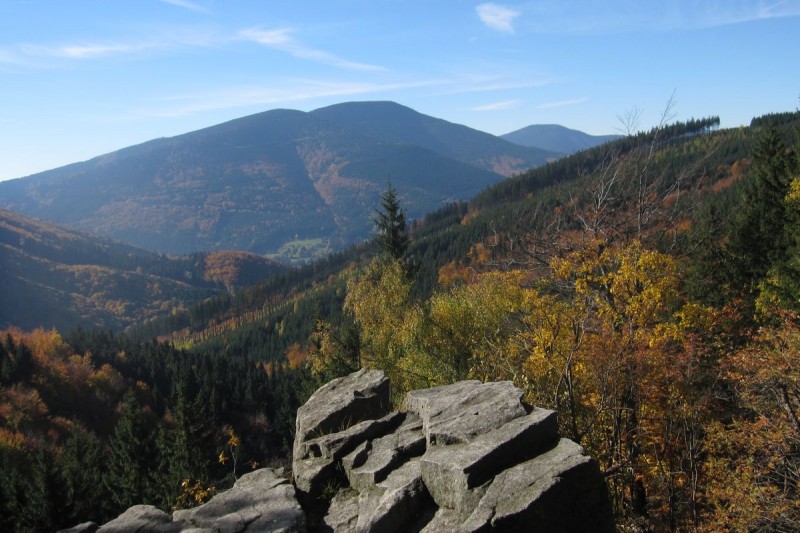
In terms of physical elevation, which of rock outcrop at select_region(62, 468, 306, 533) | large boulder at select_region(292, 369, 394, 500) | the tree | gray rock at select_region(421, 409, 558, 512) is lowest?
rock outcrop at select_region(62, 468, 306, 533)

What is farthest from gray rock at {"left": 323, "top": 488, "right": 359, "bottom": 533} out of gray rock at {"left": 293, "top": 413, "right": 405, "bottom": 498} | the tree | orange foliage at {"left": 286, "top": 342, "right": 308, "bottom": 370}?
orange foliage at {"left": 286, "top": 342, "right": 308, "bottom": 370}

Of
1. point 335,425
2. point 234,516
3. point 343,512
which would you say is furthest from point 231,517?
point 335,425

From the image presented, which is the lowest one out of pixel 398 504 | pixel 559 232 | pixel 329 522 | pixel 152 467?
pixel 152 467

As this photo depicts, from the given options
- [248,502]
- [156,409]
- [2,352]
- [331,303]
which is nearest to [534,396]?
[248,502]

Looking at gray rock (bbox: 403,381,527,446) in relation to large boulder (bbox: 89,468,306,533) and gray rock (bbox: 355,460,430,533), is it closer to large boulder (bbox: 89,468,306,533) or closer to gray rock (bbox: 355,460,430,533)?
A: gray rock (bbox: 355,460,430,533)

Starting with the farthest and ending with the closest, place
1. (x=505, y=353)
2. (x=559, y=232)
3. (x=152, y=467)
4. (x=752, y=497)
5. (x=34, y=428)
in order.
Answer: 1. (x=34, y=428)
2. (x=152, y=467)
3. (x=559, y=232)
4. (x=505, y=353)
5. (x=752, y=497)

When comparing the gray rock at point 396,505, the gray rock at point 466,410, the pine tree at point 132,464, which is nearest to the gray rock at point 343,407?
the gray rock at point 466,410

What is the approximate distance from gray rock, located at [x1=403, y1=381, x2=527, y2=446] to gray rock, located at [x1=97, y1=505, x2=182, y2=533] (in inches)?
233

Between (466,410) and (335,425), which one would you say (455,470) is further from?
(335,425)

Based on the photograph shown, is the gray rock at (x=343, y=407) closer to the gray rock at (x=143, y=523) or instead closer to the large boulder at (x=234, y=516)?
the large boulder at (x=234, y=516)

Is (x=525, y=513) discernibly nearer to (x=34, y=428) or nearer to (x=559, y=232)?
(x=559, y=232)

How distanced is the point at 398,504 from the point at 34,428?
318 feet

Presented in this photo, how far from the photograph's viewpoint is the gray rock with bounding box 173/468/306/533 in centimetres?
1073

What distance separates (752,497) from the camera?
13.9m
